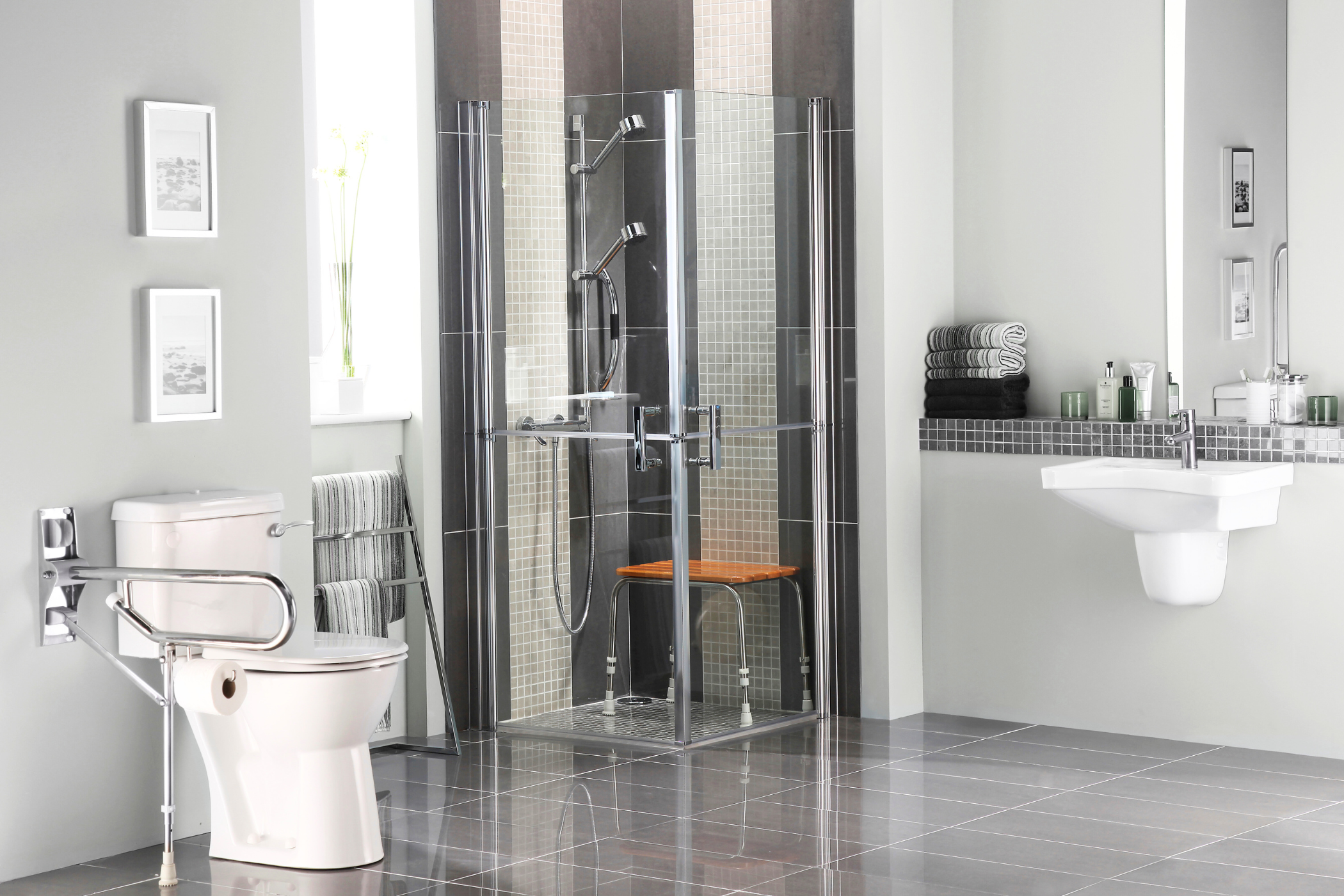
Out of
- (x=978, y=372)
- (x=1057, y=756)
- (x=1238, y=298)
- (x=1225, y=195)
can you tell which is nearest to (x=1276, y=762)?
(x=1057, y=756)

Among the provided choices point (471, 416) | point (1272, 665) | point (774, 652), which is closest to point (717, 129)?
point (471, 416)

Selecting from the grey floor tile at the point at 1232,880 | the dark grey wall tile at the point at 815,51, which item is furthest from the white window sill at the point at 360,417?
the grey floor tile at the point at 1232,880

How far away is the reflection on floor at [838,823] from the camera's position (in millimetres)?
3512

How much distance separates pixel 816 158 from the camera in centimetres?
505

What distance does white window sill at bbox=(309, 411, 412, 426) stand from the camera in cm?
471

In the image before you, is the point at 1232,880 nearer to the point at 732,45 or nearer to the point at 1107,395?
the point at 1107,395

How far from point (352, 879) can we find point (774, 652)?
1.75 m

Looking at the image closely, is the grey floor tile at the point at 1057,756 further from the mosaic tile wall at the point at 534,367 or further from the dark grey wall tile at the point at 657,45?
the dark grey wall tile at the point at 657,45

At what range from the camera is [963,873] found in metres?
3.53

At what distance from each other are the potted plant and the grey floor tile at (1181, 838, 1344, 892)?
267cm

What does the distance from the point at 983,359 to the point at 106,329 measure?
2.68 meters

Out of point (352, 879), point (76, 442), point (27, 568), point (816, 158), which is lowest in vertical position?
point (352, 879)

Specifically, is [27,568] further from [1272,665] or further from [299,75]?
[1272,665]

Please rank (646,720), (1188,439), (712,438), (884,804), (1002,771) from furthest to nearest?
1. (646,720)
2. (712,438)
3. (1188,439)
4. (1002,771)
5. (884,804)
